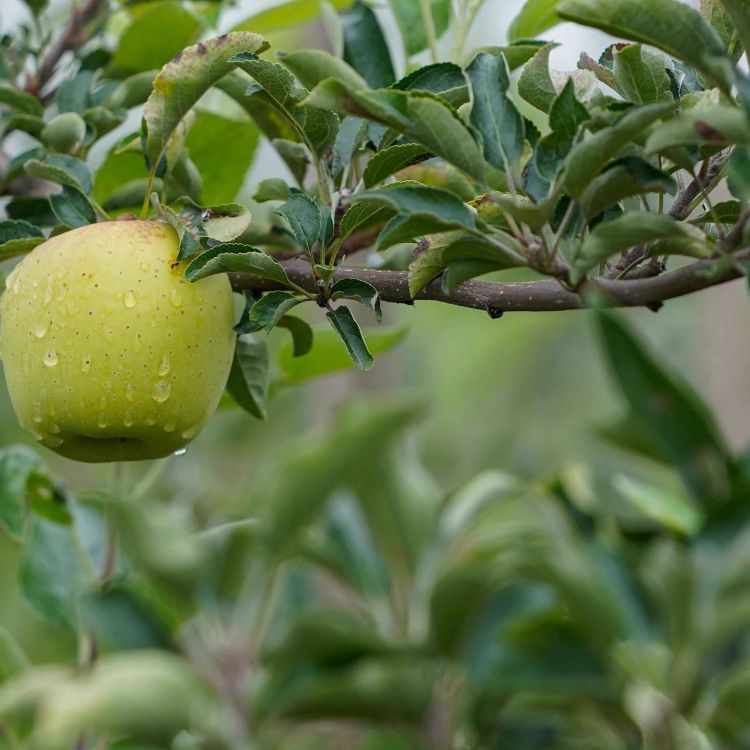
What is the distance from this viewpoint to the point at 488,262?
0.62 m

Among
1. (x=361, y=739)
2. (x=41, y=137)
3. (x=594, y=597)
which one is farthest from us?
(x=361, y=739)

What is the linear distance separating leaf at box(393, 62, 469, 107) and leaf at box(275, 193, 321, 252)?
94 millimetres

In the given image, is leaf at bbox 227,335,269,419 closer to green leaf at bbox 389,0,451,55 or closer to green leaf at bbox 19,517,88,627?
green leaf at bbox 389,0,451,55

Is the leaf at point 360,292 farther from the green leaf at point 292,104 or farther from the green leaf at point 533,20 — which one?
the green leaf at point 533,20

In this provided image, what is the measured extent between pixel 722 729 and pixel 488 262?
0.69 meters

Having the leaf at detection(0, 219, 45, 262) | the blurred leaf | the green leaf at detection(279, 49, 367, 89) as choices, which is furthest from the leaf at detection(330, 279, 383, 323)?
the blurred leaf

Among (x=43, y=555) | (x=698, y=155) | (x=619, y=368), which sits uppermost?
(x=698, y=155)

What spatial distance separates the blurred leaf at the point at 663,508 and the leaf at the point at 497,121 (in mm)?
607

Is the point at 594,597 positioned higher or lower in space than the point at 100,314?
lower

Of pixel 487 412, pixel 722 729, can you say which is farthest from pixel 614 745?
pixel 487 412

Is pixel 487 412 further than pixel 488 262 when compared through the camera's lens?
Yes

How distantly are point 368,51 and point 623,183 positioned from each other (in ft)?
1.22

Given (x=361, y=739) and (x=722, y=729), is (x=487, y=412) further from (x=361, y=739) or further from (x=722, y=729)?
(x=722, y=729)

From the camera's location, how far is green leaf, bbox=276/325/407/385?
1.06m
